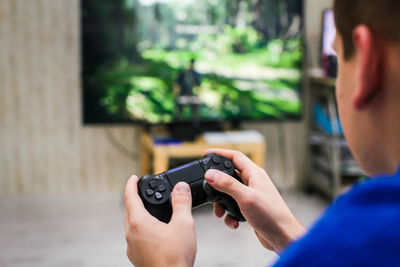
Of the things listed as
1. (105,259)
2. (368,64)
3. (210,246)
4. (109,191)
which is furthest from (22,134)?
(368,64)

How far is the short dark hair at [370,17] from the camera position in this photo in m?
0.38

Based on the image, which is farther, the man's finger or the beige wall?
the beige wall

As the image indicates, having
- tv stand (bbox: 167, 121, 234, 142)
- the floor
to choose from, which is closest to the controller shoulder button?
the floor

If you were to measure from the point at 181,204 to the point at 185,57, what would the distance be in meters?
2.52

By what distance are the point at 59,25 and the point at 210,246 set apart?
1679 mm

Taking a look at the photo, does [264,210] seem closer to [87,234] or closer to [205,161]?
[205,161]

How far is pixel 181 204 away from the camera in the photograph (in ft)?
2.00

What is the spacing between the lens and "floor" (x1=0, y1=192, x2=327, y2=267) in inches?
91.0

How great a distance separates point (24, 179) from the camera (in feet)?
10.5

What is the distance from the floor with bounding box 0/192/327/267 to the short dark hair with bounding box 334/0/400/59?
1955 millimetres

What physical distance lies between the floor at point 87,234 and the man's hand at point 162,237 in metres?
1.73

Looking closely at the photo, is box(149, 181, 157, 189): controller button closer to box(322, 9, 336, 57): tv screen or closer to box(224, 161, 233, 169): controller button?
box(224, 161, 233, 169): controller button

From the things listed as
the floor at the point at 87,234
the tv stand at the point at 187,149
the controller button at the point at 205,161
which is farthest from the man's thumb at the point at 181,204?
the tv stand at the point at 187,149

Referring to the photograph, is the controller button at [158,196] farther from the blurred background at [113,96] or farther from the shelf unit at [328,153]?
the shelf unit at [328,153]
